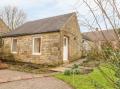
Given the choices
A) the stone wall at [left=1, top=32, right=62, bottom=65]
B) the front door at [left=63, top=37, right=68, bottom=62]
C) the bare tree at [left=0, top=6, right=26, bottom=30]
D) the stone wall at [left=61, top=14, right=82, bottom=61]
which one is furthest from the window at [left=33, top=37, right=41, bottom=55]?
the bare tree at [left=0, top=6, right=26, bottom=30]

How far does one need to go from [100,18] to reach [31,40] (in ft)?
57.0

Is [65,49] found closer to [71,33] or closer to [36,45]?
[71,33]

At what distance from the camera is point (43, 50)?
18.4 metres

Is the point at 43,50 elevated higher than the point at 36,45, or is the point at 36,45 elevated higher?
the point at 36,45

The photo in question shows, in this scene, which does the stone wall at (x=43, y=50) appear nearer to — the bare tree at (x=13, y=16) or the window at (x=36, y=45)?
the window at (x=36, y=45)

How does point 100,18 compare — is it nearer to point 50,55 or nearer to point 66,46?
point 50,55

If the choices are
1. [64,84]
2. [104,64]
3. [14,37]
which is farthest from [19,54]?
[104,64]

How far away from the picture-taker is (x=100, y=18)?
8.43ft

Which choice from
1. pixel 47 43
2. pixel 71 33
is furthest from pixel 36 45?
pixel 71 33

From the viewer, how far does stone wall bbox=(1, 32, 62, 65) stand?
17.5 meters

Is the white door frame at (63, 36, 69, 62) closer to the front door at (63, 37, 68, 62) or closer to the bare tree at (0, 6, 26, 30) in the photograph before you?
the front door at (63, 37, 68, 62)

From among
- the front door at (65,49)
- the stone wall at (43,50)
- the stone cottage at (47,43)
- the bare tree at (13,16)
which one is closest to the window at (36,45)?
the stone cottage at (47,43)

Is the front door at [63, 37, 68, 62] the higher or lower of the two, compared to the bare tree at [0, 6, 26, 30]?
lower

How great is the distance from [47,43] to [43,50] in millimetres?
759
